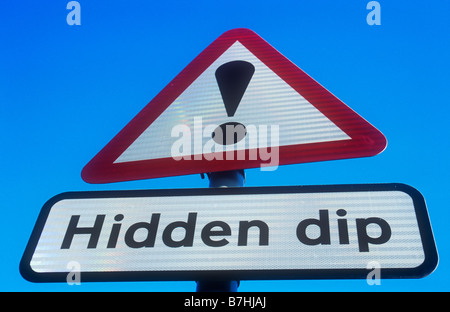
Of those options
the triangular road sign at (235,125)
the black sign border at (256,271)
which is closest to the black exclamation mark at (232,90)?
the triangular road sign at (235,125)

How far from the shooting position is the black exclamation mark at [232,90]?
Result: 102 cm

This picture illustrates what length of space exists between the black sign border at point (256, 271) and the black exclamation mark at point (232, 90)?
0.20 metres

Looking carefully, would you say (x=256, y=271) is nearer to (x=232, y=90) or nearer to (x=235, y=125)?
(x=235, y=125)

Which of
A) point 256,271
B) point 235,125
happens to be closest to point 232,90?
point 235,125

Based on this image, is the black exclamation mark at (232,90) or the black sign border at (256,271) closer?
the black sign border at (256,271)

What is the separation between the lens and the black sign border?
72 cm

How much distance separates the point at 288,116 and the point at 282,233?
0.37m

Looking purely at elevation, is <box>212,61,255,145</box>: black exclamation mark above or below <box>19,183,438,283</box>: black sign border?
above

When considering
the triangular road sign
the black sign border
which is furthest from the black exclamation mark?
the black sign border

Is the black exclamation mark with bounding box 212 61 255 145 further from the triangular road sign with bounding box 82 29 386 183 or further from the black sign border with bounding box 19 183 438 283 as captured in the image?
the black sign border with bounding box 19 183 438 283

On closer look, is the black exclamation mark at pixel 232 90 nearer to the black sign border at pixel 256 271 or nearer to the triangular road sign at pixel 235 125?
the triangular road sign at pixel 235 125

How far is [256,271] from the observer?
2.40 feet

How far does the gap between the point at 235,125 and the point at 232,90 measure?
0.14m
